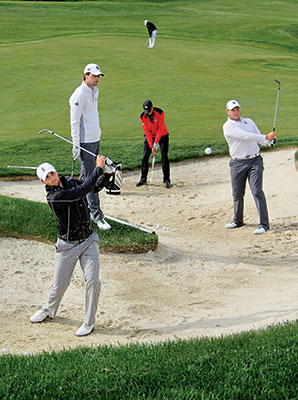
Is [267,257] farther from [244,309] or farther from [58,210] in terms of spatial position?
[58,210]

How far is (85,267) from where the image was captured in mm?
7383

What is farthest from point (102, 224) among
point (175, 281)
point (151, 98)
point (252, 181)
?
point (151, 98)

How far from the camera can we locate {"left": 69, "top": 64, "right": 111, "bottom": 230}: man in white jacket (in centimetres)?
1020

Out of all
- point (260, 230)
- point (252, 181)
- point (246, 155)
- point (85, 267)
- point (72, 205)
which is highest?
point (72, 205)

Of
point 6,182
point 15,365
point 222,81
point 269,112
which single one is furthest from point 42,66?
point 15,365

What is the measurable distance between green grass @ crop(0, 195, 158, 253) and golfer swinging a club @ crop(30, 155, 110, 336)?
236cm

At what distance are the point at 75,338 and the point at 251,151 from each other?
5.47 m

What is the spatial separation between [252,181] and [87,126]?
10.3 feet

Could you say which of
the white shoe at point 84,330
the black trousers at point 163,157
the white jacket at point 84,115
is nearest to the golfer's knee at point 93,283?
the white shoe at point 84,330

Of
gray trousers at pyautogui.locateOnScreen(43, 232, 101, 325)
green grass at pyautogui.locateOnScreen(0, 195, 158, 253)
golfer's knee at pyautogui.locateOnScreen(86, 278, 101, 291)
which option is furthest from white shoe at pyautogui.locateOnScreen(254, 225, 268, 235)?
golfer's knee at pyautogui.locateOnScreen(86, 278, 101, 291)

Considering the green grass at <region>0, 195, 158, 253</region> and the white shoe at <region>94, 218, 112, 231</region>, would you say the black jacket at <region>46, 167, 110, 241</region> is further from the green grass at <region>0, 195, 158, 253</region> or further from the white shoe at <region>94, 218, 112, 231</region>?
the white shoe at <region>94, 218, 112, 231</region>

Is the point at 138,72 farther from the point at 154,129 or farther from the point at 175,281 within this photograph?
the point at 175,281

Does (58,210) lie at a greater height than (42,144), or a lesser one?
greater

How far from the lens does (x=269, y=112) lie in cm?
1938
